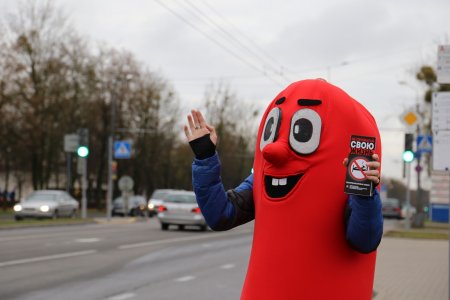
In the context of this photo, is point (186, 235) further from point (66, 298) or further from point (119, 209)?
point (119, 209)

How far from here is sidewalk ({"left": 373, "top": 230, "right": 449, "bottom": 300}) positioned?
35.0 ft

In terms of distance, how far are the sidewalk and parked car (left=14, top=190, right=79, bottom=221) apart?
14.8 meters

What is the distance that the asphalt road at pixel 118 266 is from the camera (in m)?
10.6

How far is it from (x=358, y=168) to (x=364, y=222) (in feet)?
0.80

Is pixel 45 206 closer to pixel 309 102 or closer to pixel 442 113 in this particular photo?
pixel 442 113

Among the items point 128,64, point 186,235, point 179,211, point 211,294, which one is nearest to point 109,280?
point 211,294

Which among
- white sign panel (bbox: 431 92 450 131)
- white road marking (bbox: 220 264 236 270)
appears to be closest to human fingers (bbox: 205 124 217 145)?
white sign panel (bbox: 431 92 450 131)

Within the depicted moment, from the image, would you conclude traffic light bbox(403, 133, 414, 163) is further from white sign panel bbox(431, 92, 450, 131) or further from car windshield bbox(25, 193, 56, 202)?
white sign panel bbox(431, 92, 450, 131)

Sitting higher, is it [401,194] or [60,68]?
[60,68]

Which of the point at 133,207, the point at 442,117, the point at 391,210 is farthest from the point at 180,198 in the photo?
the point at 391,210

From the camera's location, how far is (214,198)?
361 centimetres

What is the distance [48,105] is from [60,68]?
2162mm

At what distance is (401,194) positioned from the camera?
142 meters

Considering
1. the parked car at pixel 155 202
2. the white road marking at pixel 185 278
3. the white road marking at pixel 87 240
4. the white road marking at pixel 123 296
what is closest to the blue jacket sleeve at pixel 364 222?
the white road marking at pixel 123 296
